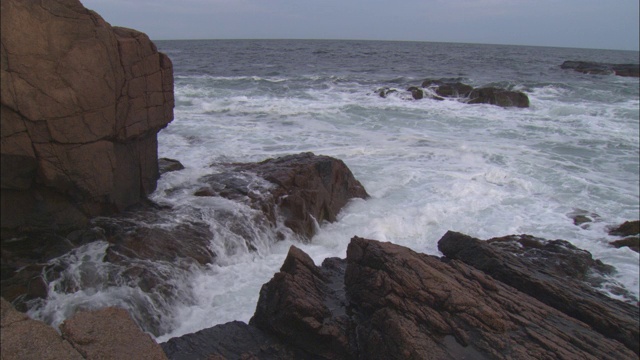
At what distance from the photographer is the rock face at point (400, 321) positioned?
14.6 feet

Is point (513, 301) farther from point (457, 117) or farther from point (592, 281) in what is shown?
Answer: point (457, 117)

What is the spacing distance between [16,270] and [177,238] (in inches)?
83.1

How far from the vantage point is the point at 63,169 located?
6445mm

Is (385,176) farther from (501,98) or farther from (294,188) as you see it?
(501,98)

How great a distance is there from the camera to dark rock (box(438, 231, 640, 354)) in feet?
18.8

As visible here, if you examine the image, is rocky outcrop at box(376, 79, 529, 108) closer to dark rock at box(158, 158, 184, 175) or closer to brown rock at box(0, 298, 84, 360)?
dark rock at box(158, 158, 184, 175)

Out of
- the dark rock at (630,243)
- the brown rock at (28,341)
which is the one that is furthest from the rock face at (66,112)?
the dark rock at (630,243)

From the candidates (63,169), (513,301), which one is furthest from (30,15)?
(513,301)

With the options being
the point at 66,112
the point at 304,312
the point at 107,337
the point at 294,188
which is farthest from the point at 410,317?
the point at 66,112

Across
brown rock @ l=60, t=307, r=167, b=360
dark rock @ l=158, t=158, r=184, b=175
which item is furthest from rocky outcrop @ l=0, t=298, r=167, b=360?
dark rock @ l=158, t=158, r=184, b=175

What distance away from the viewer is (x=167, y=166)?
32.2ft

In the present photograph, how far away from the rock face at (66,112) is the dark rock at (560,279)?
213 inches

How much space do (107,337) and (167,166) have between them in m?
7.02

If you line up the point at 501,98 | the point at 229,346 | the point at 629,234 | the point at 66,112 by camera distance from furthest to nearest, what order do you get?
the point at 501,98 → the point at 629,234 → the point at 66,112 → the point at 229,346
